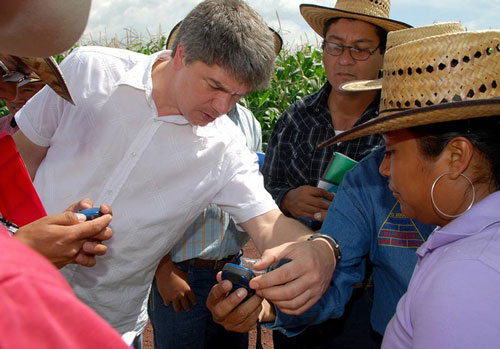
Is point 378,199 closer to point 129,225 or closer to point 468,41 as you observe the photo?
point 468,41

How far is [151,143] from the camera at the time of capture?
7.38ft

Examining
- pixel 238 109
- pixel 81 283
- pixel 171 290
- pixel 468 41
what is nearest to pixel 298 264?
pixel 468 41

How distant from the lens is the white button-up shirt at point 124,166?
221cm

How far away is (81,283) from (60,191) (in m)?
0.48

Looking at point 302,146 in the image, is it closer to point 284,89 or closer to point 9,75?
point 9,75

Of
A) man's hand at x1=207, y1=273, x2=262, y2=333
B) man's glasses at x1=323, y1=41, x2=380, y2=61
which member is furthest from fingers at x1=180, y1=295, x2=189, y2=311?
man's glasses at x1=323, y1=41, x2=380, y2=61

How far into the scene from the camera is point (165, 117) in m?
2.25

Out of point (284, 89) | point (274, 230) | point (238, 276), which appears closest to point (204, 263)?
point (274, 230)

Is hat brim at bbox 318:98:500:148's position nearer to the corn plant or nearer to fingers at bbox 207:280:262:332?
fingers at bbox 207:280:262:332

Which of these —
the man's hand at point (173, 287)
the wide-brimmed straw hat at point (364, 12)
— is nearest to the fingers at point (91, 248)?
the man's hand at point (173, 287)

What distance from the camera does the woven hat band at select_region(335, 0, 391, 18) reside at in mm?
3062

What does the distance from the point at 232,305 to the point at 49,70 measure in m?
1.12

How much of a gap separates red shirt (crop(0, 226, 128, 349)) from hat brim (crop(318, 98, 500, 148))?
3.91 ft

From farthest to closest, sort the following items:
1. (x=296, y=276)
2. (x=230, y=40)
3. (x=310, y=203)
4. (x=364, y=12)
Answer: (x=364, y=12) < (x=310, y=203) < (x=230, y=40) < (x=296, y=276)
